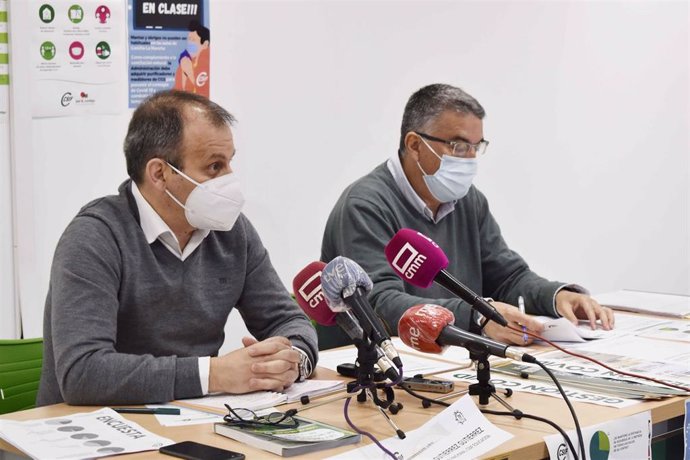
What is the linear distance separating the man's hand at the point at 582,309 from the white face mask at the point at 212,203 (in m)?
1.17

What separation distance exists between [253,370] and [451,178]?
4.29 ft

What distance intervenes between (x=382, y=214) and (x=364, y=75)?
1.37 metres

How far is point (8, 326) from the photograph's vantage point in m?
3.38

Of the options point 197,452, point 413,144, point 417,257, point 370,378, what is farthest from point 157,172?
point 413,144

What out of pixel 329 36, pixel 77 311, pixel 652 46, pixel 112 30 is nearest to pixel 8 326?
pixel 112 30

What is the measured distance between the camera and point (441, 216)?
334 cm

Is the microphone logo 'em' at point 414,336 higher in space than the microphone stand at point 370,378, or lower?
higher

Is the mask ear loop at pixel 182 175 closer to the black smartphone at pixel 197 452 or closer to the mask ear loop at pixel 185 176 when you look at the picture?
the mask ear loop at pixel 185 176

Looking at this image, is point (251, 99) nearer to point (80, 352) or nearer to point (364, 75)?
point (364, 75)

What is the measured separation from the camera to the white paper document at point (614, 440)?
1.87 m

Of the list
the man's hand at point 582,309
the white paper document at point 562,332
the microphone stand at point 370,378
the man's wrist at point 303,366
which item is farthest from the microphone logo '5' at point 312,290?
the man's hand at point 582,309

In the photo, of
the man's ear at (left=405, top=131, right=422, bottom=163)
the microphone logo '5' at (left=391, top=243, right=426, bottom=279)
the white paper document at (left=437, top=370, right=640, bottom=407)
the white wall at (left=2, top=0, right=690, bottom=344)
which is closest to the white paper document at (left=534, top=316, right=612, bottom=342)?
the white paper document at (left=437, top=370, right=640, bottom=407)

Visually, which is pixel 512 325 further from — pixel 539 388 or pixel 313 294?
pixel 313 294

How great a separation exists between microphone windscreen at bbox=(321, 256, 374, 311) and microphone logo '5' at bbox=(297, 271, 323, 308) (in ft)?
0.50
